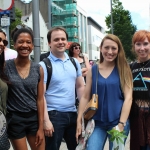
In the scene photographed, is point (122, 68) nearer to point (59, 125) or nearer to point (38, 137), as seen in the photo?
point (59, 125)

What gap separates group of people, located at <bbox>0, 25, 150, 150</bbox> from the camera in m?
2.85

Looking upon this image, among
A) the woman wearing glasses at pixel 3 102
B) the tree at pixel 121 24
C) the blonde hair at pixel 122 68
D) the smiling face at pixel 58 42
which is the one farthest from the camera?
the tree at pixel 121 24

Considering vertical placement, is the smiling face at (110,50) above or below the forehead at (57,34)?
below

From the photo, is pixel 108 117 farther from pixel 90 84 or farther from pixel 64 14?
pixel 64 14

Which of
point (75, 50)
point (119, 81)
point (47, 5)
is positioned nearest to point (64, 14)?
point (47, 5)

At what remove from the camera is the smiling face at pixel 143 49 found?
10.6 feet

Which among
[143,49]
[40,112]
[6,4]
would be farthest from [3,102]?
[6,4]

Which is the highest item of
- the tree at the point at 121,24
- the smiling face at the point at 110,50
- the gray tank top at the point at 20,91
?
the tree at the point at 121,24

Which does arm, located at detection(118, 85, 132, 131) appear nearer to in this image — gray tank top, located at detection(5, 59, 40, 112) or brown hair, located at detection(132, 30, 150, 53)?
brown hair, located at detection(132, 30, 150, 53)

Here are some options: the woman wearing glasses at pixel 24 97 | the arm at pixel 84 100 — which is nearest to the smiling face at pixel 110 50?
the arm at pixel 84 100

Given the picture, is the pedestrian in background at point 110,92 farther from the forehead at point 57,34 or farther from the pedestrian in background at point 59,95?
the forehead at point 57,34

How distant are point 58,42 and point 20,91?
2.63 feet

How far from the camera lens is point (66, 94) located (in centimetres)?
330

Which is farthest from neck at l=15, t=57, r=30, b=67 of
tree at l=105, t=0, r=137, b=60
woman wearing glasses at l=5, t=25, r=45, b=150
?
tree at l=105, t=0, r=137, b=60
